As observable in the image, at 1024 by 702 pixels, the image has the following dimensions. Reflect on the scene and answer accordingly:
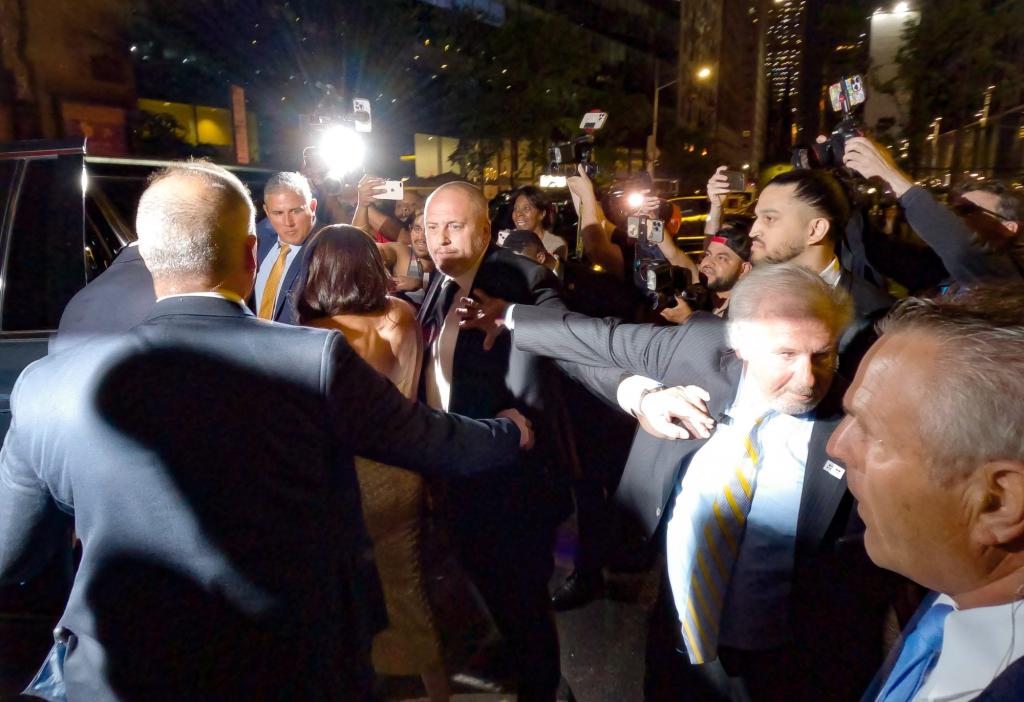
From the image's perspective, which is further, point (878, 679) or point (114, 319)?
point (114, 319)

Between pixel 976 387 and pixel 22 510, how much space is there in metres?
1.86

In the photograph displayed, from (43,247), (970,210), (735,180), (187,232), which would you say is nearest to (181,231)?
(187,232)

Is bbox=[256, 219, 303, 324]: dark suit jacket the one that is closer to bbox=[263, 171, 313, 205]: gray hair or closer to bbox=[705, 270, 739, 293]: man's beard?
bbox=[263, 171, 313, 205]: gray hair

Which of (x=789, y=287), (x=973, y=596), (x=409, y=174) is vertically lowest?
(x=973, y=596)

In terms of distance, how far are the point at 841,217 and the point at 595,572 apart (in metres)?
2.21

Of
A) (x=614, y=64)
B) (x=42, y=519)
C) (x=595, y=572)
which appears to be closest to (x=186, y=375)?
(x=42, y=519)

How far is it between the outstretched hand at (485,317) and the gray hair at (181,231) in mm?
1062

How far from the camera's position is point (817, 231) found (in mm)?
2568

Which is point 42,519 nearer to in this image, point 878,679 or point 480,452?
point 480,452

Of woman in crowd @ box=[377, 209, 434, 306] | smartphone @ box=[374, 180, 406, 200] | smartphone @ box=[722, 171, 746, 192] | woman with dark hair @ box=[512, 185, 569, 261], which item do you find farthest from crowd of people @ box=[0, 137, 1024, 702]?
woman with dark hair @ box=[512, 185, 569, 261]

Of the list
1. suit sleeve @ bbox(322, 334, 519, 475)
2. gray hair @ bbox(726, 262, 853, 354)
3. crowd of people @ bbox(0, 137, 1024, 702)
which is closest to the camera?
crowd of people @ bbox(0, 137, 1024, 702)

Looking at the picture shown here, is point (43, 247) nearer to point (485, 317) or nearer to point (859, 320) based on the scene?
point (485, 317)

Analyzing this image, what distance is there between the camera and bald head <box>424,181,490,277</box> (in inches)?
106

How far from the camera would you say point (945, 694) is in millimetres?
900
